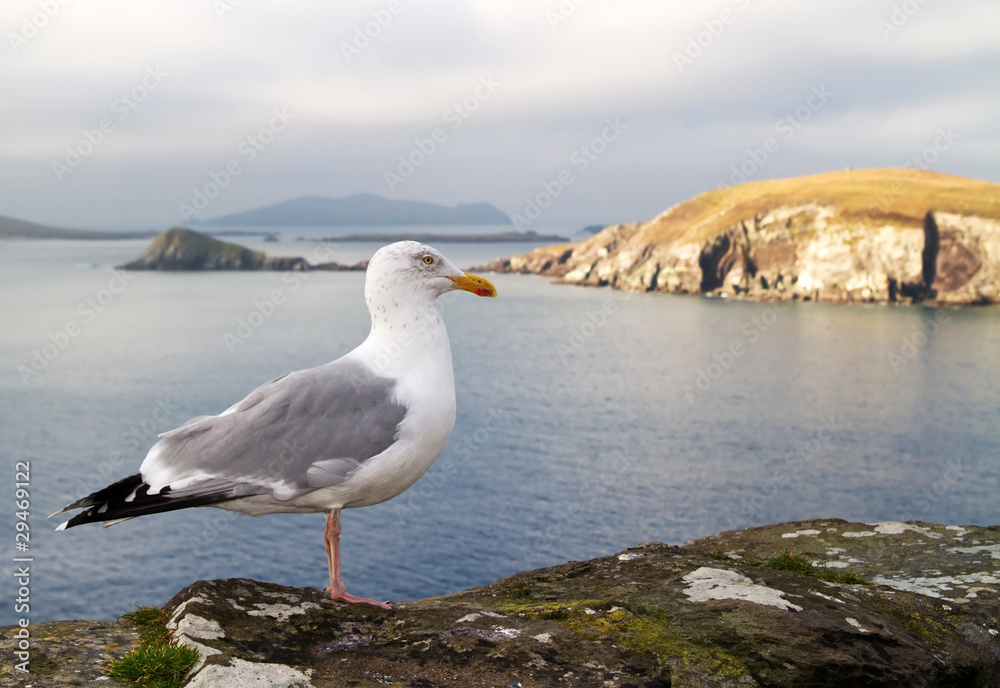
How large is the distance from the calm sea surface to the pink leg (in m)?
45.1

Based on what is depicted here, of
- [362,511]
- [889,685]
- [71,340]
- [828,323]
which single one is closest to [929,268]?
[828,323]

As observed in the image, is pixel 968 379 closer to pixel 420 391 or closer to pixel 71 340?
pixel 420 391

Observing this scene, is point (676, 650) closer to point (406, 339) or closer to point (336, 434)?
point (336, 434)

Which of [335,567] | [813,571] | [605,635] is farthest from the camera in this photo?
[813,571]

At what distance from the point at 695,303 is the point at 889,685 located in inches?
7426

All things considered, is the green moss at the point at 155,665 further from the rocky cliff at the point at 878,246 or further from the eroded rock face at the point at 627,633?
the rocky cliff at the point at 878,246

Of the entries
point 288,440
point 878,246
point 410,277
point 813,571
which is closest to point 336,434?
point 288,440

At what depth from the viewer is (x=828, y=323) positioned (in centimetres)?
15500

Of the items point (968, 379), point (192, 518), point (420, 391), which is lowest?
point (192, 518)

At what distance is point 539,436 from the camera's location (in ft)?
278

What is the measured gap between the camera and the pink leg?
22.5 ft

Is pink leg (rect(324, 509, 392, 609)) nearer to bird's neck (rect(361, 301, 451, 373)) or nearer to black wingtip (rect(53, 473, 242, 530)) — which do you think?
black wingtip (rect(53, 473, 242, 530))

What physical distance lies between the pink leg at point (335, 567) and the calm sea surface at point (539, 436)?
4508 cm

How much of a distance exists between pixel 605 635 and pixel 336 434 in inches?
114
